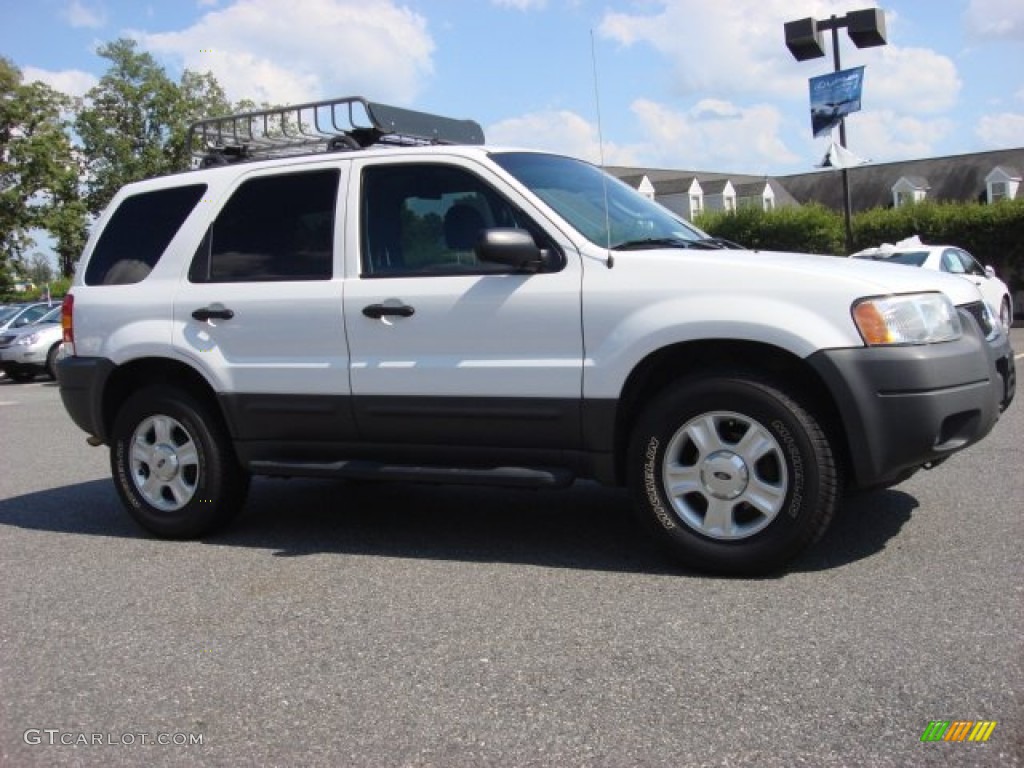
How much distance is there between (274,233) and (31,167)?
42494mm

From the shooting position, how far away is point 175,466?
5.53m

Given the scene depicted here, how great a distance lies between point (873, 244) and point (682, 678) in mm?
28360

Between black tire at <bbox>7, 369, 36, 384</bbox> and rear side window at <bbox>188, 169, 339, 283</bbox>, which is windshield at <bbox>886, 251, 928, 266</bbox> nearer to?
rear side window at <bbox>188, 169, 339, 283</bbox>

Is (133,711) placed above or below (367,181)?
below

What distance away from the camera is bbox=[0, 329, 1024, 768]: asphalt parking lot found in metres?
2.93

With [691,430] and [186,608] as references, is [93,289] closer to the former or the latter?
[186,608]

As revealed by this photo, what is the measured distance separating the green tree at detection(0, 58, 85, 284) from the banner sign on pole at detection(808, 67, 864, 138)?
115 ft

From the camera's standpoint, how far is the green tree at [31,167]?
42531 mm

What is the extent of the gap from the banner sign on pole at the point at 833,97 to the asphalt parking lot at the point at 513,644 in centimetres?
1367

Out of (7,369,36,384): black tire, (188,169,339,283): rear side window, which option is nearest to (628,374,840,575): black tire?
(188,169,339,283): rear side window

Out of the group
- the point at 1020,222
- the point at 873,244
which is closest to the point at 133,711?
the point at 1020,222

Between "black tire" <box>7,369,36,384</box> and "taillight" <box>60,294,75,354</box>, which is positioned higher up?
"taillight" <box>60,294,75,354</box>

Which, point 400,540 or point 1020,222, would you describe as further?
point 1020,222

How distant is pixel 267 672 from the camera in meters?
3.55
